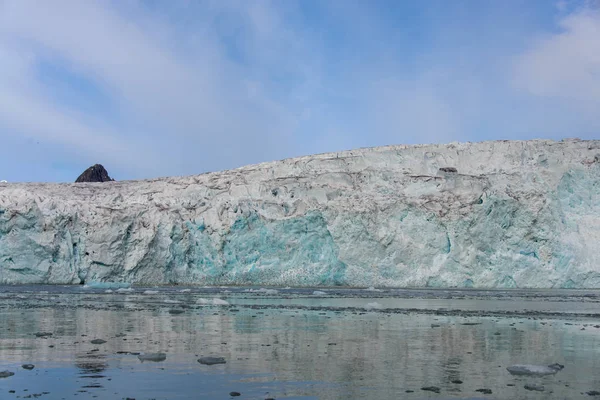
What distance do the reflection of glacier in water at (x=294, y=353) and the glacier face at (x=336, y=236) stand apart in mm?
16055

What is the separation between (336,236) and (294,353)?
22800 millimetres

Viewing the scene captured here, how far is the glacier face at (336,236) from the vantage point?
3039cm

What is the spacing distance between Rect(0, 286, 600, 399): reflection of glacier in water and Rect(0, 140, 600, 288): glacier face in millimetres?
16055

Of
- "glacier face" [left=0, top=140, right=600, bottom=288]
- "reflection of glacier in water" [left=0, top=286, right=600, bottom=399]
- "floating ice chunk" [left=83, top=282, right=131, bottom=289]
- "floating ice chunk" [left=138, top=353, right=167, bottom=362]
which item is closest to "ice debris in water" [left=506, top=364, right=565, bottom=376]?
"reflection of glacier in water" [left=0, top=286, right=600, bottom=399]

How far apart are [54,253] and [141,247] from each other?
13.3 feet

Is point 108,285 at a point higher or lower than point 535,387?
lower

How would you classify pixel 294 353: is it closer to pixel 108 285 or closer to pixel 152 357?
pixel 152 357

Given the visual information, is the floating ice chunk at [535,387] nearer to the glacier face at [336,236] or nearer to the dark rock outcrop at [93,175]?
the glacier face at [336,236]

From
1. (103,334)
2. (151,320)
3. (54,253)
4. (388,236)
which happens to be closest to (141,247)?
(54,253)

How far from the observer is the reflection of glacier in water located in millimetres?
6008

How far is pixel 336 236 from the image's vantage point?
1222 inches

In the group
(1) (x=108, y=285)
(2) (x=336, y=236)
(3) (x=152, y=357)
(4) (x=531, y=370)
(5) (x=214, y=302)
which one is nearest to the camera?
(4) (x=531, y=370)

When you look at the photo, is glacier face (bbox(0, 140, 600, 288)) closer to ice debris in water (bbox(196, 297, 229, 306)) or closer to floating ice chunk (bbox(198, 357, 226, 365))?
ice debris in water (bbox(196, 297, 229, 306))

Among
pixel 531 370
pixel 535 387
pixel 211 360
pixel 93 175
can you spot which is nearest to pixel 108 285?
pixel 93 175
